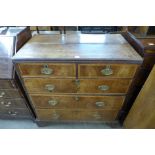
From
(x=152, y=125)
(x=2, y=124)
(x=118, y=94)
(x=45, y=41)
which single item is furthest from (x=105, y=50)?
(x=2, y=124)

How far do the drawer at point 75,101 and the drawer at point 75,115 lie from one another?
0.25 ft

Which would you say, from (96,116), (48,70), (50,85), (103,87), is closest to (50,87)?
(50,85)

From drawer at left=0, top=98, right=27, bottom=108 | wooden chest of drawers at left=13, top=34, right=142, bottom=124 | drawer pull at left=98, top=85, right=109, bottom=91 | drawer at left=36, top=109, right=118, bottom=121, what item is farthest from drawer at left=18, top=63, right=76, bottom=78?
drawer at left=36, top=109, right=118, bottom=121

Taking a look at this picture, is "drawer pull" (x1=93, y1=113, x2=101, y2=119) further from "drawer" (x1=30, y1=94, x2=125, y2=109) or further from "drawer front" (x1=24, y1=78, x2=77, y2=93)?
"drawer front" (x1=24, y1=78, x2=77, y2=93)

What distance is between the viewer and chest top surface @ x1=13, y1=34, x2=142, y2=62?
942 mm

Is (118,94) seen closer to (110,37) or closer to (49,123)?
(110,37)

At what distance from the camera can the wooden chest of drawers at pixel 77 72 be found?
0.95m

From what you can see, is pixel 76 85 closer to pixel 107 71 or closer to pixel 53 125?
pixel 107 71

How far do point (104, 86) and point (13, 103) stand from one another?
0.87 m

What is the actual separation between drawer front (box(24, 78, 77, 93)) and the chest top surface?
20cm

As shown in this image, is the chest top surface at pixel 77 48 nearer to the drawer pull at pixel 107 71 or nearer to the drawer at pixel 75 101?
the drawer pull at pixel 107 71

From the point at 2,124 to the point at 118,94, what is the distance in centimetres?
135

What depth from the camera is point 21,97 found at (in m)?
1.28

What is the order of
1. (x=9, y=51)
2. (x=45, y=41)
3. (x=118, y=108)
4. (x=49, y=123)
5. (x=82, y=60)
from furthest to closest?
1. (x=49, y=123)
2. (x=118, y=108)
3. (x=45, y=41)
4. (x=9, y=51)
5. (x=82, y=60)
